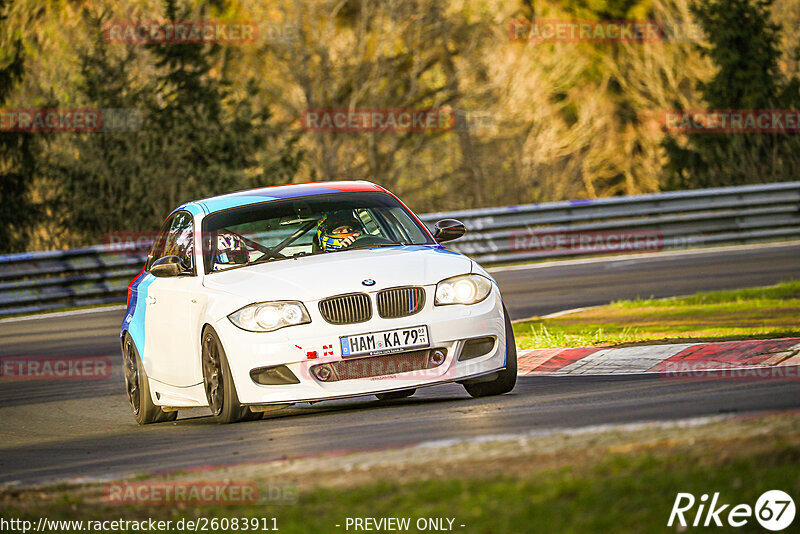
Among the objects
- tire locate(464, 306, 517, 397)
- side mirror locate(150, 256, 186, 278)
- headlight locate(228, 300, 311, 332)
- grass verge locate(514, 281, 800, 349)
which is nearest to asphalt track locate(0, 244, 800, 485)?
tire locate(464, 306, 517, 397)

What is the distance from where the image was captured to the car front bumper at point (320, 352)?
899 centimetres

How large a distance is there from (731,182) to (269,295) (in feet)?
70.0

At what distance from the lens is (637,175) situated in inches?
1966

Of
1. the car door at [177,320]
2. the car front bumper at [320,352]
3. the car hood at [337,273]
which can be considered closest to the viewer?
A: the car front bumper at [320,352]

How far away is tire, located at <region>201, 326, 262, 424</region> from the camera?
922cm

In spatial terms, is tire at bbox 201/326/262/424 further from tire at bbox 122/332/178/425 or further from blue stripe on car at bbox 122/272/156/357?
blue stripe on car at bbox 122/272/156/357

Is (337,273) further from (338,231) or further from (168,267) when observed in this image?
(168,267)

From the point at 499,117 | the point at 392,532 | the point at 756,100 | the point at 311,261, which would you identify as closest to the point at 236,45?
the point at 499,117

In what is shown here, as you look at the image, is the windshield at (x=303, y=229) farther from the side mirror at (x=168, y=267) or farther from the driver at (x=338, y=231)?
the side mirror at (x=168, y=267)

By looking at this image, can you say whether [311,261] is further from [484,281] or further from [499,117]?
[499,117]

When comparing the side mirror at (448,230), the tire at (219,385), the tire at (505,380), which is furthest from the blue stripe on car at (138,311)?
the tire at (505,380)

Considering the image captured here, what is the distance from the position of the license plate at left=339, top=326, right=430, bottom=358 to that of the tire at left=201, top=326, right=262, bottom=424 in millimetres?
828

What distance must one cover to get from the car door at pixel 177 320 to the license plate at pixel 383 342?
1275 mm

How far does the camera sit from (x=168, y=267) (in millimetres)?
10266
